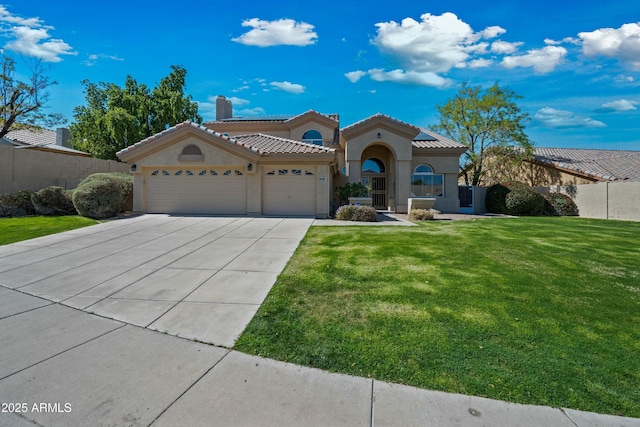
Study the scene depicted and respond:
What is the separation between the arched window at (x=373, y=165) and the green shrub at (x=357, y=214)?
8.94 meters

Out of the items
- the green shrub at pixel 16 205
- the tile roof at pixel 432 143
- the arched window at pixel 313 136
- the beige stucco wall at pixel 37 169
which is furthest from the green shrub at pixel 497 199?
the beige stucco wall at pixel 37 169

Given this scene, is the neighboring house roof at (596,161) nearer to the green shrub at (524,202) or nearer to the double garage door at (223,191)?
the green shrub at (524,202)

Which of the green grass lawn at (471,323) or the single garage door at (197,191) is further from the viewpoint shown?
the single garage door at (197,191)

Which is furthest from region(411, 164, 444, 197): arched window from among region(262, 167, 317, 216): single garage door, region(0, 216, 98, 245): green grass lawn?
region(0, 216, 98, 245): green grass lawn

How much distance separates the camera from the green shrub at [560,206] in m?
20.7

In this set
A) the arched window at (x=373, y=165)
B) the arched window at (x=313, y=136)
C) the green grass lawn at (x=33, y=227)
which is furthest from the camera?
the arched window at (x=313, y=136)

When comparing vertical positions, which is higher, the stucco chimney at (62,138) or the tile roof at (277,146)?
the stucco chimney at (62,138)

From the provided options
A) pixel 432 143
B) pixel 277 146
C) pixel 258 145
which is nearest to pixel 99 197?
pixel 258 145

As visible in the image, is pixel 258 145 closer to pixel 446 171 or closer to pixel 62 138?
pixel 446 171

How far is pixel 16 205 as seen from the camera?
15.3 metres

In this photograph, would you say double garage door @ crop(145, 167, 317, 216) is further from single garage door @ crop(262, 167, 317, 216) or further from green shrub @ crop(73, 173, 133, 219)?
green shrub @ crop(73, 173, 133, 219)

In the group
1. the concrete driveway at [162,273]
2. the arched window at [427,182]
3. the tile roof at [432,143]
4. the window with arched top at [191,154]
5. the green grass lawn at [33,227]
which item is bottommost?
the concrete driveway at [162,273]

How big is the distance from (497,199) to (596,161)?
12486mm

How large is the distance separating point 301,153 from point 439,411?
14053 mm
